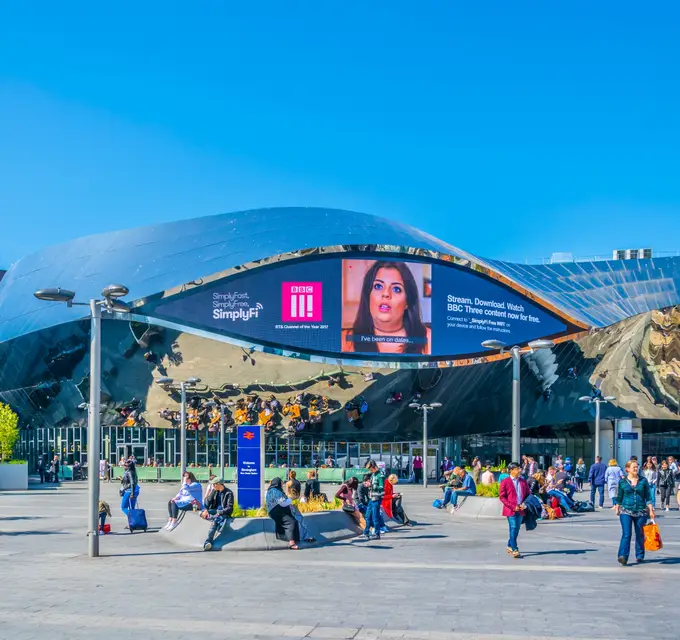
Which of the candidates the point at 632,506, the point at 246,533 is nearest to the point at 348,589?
the point at 632,506

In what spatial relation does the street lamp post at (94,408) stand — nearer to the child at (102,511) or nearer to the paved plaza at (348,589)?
the paved plaza at (348,589)

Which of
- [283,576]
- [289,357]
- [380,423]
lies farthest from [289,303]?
[283,576]

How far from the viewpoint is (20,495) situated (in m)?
43.1

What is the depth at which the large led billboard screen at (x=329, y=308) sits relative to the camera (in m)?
60.1

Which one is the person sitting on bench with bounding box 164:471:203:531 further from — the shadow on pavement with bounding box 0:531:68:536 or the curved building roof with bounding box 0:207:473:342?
the curved building roof with bounding box 0:207:473:342

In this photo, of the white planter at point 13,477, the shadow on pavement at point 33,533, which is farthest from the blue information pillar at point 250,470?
the white planter at point 13,477

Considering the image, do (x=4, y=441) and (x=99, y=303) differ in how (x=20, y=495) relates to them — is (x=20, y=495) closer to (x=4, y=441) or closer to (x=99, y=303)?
(x=4, y=441)

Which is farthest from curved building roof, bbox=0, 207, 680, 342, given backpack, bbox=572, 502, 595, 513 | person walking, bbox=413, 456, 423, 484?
backpack, bbox=572, 502, 595, 513

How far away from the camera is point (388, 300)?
61125 mm

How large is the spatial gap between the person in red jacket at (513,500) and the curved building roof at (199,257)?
4309 centimetres

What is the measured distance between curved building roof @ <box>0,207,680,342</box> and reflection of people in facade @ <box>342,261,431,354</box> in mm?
2285

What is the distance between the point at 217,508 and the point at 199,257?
42.0m

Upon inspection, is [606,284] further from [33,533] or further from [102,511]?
[33,533]

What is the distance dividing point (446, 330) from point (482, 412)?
8.14 meters
